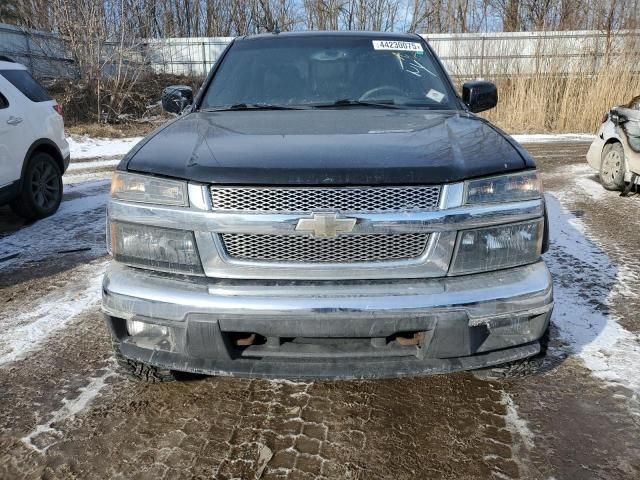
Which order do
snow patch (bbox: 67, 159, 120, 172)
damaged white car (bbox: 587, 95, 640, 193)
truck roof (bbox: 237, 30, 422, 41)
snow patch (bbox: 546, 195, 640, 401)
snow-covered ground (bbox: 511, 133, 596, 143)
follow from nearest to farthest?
snow patch (bbox: 546, 195, 640, 401), truck roof (bbox: 237, 30, 422, 41), damaged white car (bbox: 587, 95, 640, 193), snow patch (bbox: 67, 159, 120, 172), snow-covered ground (bbox: 511, 133, 596, 143)

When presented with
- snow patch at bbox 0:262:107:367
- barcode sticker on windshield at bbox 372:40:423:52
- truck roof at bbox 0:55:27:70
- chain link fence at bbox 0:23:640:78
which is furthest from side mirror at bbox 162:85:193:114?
chain link fence at bbox 0:23:640:78

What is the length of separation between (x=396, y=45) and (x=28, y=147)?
4287mm

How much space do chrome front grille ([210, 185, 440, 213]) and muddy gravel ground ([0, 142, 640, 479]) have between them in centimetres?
101

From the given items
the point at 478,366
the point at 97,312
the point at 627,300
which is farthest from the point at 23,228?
the point at 627,300

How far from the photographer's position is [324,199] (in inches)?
79.4

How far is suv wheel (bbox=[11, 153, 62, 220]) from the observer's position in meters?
5.71

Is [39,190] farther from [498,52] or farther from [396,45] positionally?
[498,52]

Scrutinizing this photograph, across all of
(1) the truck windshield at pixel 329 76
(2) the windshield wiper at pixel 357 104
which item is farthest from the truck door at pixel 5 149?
(2) the windshield wiper at pixel 357 104

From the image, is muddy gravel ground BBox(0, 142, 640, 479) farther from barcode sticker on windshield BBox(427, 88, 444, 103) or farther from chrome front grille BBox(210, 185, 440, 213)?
barcode sticker on windshield BBox(427, 88, 444, 103)

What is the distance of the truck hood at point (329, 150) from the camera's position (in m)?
2.04

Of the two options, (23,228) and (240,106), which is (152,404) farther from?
(23,228)

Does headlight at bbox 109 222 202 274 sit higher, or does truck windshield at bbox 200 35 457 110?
truck windshield at bbox 200 35 457 110

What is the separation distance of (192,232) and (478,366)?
4.17 ft

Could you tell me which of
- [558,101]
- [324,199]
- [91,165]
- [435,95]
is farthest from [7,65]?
[558,101]
